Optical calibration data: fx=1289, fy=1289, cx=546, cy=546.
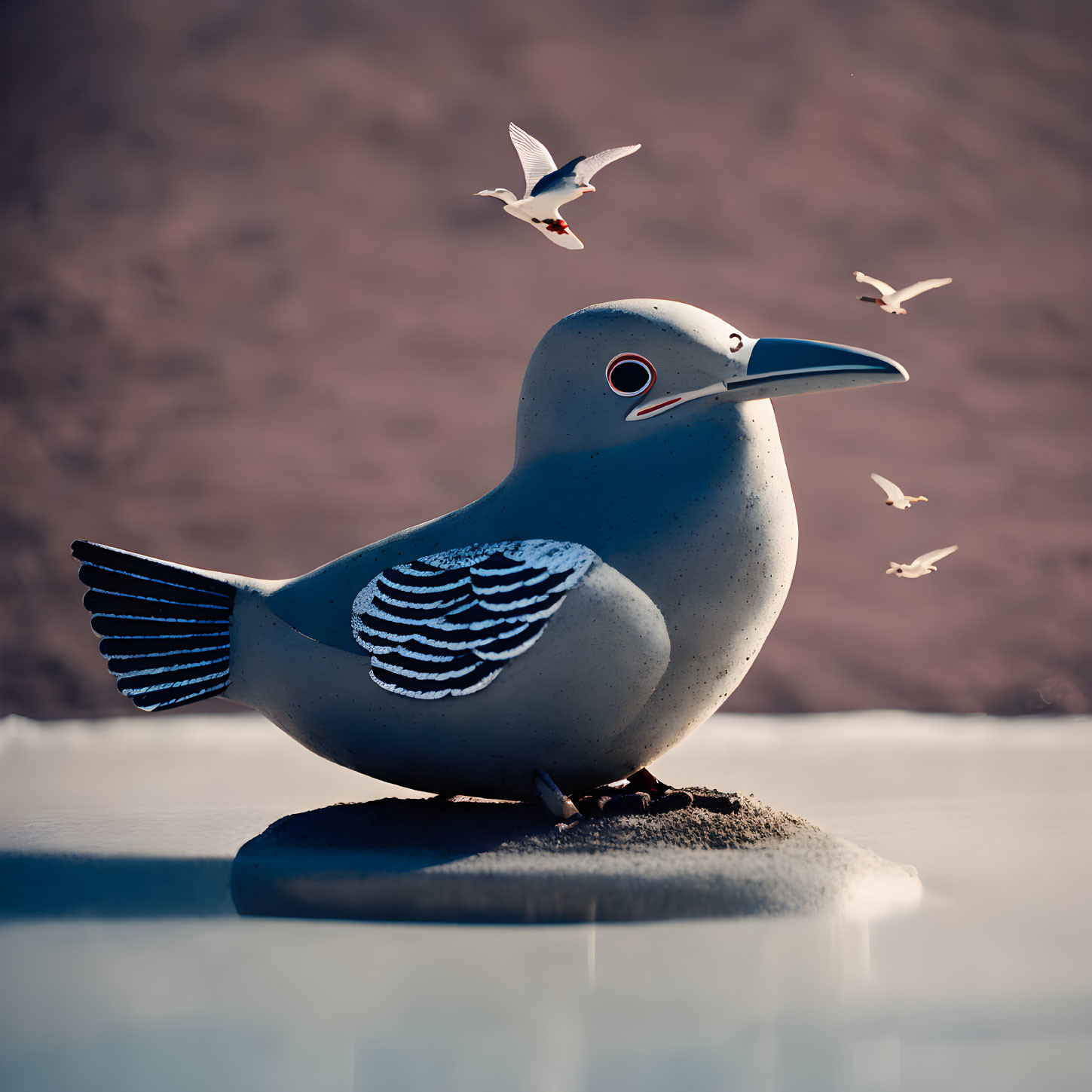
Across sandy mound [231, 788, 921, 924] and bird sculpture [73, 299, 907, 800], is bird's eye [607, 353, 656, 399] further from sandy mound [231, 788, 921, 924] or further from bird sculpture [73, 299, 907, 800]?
sandy mound [231, 788, 921, 924]

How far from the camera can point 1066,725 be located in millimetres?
4453

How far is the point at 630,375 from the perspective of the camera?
237cm

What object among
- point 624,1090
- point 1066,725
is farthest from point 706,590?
point 1066,725

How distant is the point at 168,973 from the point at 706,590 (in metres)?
1.07

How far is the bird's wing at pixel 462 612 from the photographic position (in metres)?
2.18

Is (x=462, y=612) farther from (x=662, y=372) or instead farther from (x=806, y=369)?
(x=806, y=369)

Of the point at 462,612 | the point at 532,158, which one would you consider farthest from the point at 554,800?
the point at 532,158

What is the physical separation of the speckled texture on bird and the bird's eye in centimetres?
77

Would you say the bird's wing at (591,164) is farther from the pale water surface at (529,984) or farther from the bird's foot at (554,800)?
the pale water surface at (529,984)

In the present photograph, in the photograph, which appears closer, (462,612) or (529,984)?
(529,984)

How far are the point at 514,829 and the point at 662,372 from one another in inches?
33.8

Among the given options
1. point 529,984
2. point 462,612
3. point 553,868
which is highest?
point 462,612

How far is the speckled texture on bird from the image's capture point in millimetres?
2182

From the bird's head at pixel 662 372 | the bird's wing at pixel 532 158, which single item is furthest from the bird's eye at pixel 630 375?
the bird's wing at pixel 532 158
